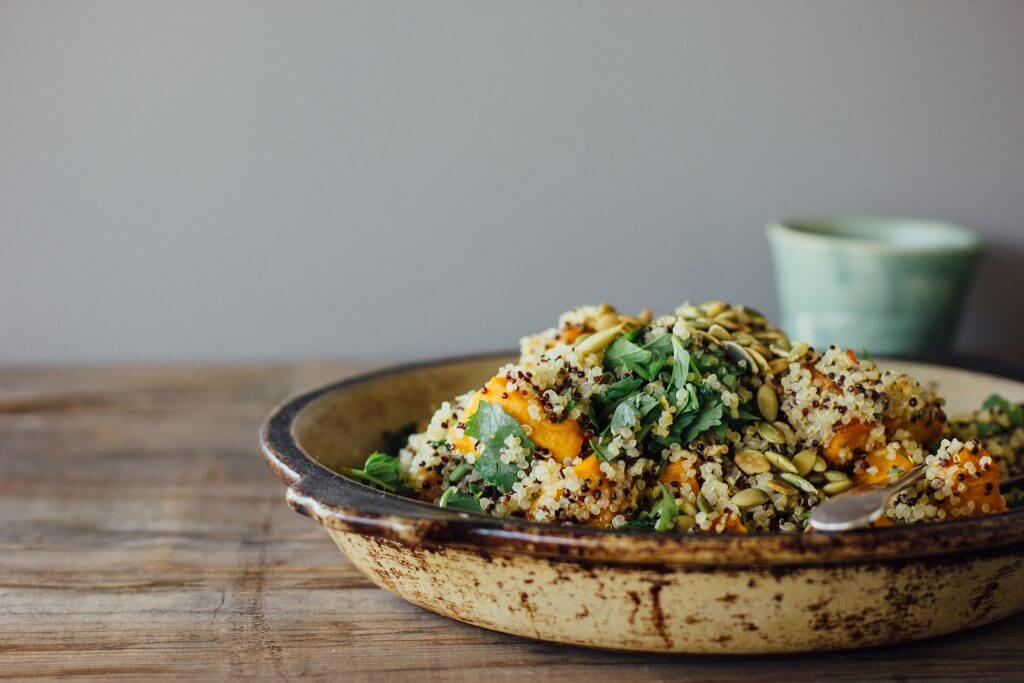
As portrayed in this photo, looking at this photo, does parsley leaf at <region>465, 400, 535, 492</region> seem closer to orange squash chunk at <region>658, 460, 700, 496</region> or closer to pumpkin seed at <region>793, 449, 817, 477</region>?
orange squash chunk at <region>658, 460, 700, 496</region>

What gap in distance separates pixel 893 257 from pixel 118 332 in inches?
61.7

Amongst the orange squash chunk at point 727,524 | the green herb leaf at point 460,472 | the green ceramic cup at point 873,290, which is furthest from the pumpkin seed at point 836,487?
the green ceramic cup at point 873,290

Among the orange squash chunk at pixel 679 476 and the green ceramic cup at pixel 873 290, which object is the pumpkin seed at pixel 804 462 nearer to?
the orange squash chunk at pixel 679 476

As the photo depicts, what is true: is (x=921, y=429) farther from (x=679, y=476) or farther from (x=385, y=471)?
(x=385, y=471)

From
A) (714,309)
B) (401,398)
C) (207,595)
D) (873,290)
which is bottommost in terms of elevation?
(207,595)

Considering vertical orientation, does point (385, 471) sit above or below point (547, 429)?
below

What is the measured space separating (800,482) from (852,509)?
12 cm

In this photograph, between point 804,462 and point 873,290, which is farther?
point 873,290

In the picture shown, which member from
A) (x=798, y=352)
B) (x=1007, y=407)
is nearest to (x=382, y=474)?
(x=798, y=352)

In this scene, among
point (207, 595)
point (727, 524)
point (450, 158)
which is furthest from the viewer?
point (450, 158)

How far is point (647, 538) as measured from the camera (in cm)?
73

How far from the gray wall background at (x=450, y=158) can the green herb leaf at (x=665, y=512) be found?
1.31 m

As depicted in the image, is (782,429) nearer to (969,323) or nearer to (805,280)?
(805,280)

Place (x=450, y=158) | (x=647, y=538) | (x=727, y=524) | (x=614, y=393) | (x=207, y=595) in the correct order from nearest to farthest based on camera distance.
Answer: (x=647, y=538), (x=727, y=524), (x=614, y=393), (x=207, y=595), (x=450, y=158)
